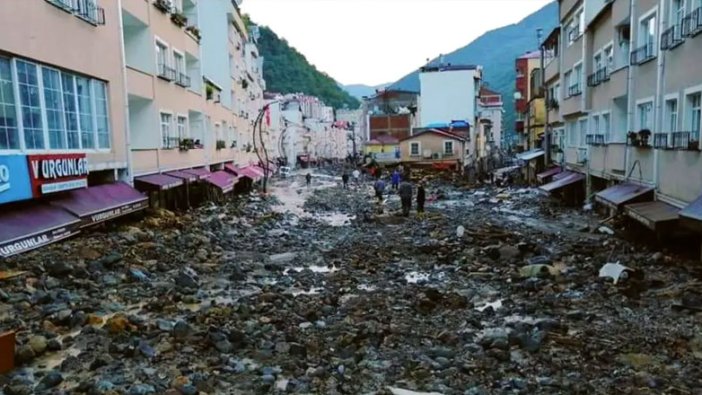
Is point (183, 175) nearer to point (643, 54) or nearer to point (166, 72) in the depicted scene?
point (166, 72)

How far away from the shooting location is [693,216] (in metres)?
10.1

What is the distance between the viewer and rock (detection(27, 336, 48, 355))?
7.04 metres

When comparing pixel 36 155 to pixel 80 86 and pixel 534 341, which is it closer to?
pixel 80 86

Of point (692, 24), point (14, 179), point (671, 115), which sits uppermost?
point (692, 24)

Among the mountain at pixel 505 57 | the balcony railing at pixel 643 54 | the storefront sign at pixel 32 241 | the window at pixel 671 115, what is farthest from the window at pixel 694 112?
the mountain at pixel 505 57

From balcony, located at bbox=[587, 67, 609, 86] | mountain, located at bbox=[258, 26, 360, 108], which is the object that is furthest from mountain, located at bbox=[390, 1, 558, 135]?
balcony, located at bbox=[587, 67, 609, 86]

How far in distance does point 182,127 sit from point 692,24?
19417mm

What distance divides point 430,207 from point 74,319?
72.9 ft

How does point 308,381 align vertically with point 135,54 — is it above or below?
below

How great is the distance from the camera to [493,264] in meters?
13.5

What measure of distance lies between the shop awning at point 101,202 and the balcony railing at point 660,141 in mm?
14826

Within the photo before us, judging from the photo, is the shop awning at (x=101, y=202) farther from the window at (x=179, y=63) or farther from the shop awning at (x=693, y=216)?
the shop awning at (x=693, y=216)

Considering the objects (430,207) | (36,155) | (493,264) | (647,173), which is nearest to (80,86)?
(36,155)

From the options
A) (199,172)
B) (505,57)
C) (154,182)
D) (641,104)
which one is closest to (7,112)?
(154,182)
